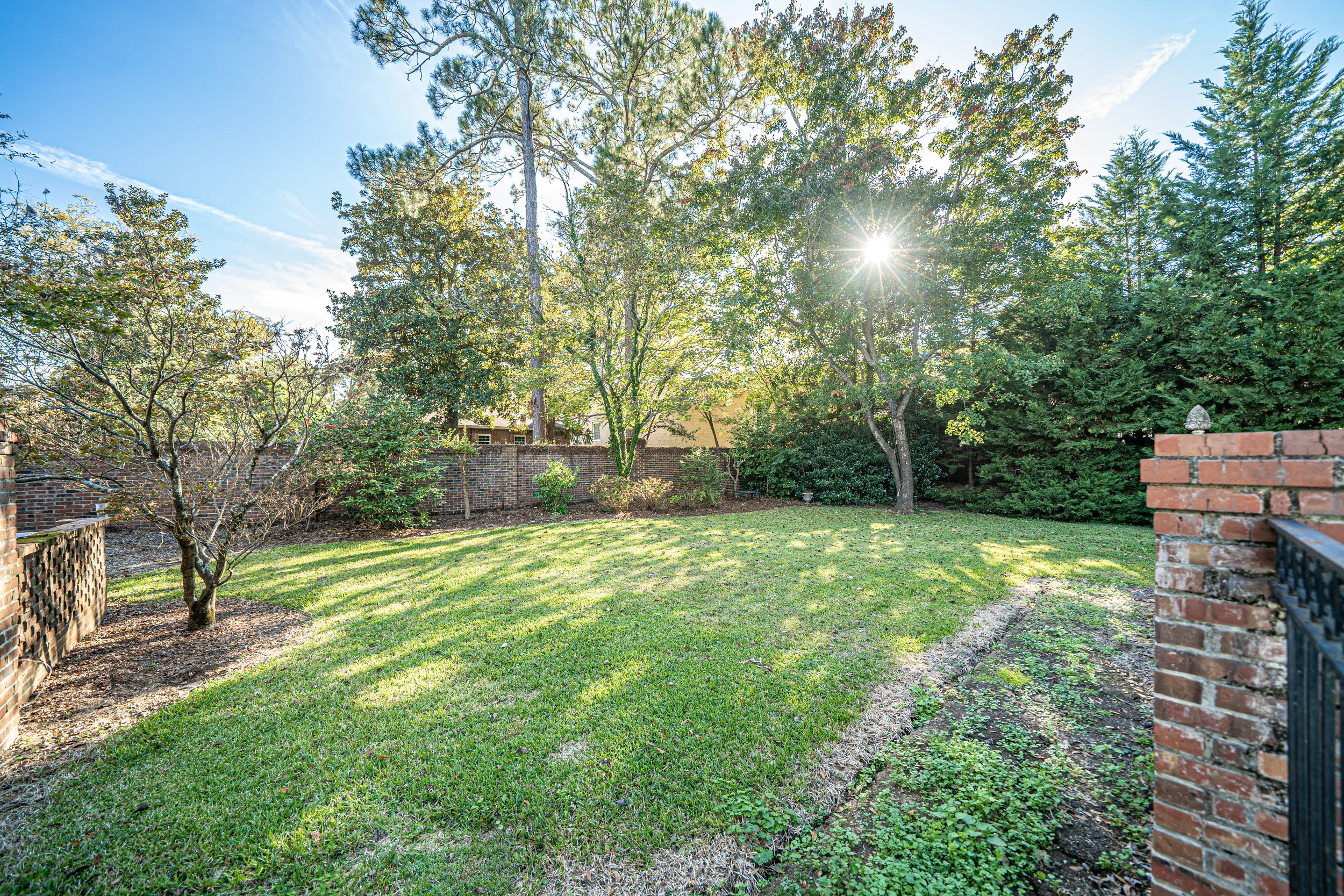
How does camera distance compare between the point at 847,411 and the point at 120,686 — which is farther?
the point at 847,411

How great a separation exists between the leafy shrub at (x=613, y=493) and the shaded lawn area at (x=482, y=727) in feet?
17.6

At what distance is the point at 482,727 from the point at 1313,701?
3.19 metres

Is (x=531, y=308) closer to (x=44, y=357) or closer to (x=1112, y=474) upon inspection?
(x=44, y=357)

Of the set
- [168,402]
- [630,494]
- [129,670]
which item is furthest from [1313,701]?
[630,494]

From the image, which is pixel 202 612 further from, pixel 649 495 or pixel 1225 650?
pixel 649 495

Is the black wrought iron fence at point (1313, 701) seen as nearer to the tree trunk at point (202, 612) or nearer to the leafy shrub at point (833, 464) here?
the tree trunk at point (202, 612)

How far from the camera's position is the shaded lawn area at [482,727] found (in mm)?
1913

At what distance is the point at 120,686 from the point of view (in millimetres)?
3178

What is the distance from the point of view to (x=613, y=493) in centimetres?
1127

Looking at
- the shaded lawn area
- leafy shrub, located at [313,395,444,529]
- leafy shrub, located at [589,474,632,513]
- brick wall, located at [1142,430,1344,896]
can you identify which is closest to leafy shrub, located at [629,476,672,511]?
leafy shrub, located at [589,474,632,513]

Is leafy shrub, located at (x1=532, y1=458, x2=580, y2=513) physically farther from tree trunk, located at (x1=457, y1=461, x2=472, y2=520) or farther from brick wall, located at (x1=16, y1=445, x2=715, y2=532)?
tree trunk, located at (x1=457, y1=461, x2=472, y2=520)

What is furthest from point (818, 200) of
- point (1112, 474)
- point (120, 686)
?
point (120, 686)

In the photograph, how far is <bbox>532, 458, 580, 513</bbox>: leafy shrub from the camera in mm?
10992

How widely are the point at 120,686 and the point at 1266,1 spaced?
2097 cm
